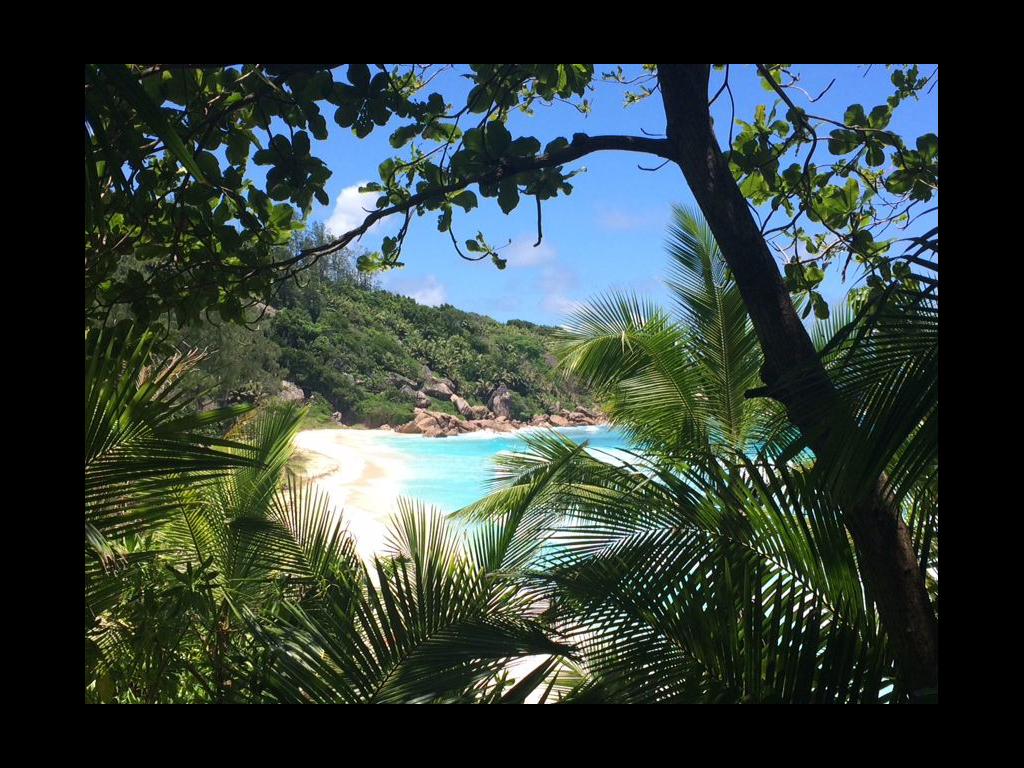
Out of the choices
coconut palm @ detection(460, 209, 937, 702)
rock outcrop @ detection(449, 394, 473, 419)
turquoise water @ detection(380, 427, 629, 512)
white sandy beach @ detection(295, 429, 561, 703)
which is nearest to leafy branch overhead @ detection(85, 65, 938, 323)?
coconut palm @ detection(460, 209, 937, 702)

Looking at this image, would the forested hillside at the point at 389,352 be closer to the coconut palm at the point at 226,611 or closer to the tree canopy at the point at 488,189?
the tree canopy at the point at 488,189

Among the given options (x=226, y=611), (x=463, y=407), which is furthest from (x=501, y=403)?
(x=226, y=611)

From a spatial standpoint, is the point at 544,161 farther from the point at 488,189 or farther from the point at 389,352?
the point at 389,352

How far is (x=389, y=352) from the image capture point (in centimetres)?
3341

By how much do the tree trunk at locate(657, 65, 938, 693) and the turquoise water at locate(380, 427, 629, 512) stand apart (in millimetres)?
14705

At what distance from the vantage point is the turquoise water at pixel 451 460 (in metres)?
19.6

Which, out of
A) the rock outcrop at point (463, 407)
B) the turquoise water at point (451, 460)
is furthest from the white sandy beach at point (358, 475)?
the rock outcrop at point (463, 407)

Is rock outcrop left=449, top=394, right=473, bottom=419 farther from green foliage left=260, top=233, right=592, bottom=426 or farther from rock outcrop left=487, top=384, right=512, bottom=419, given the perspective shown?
rock outcrop left=487, top=384, right=512, bottom=419
